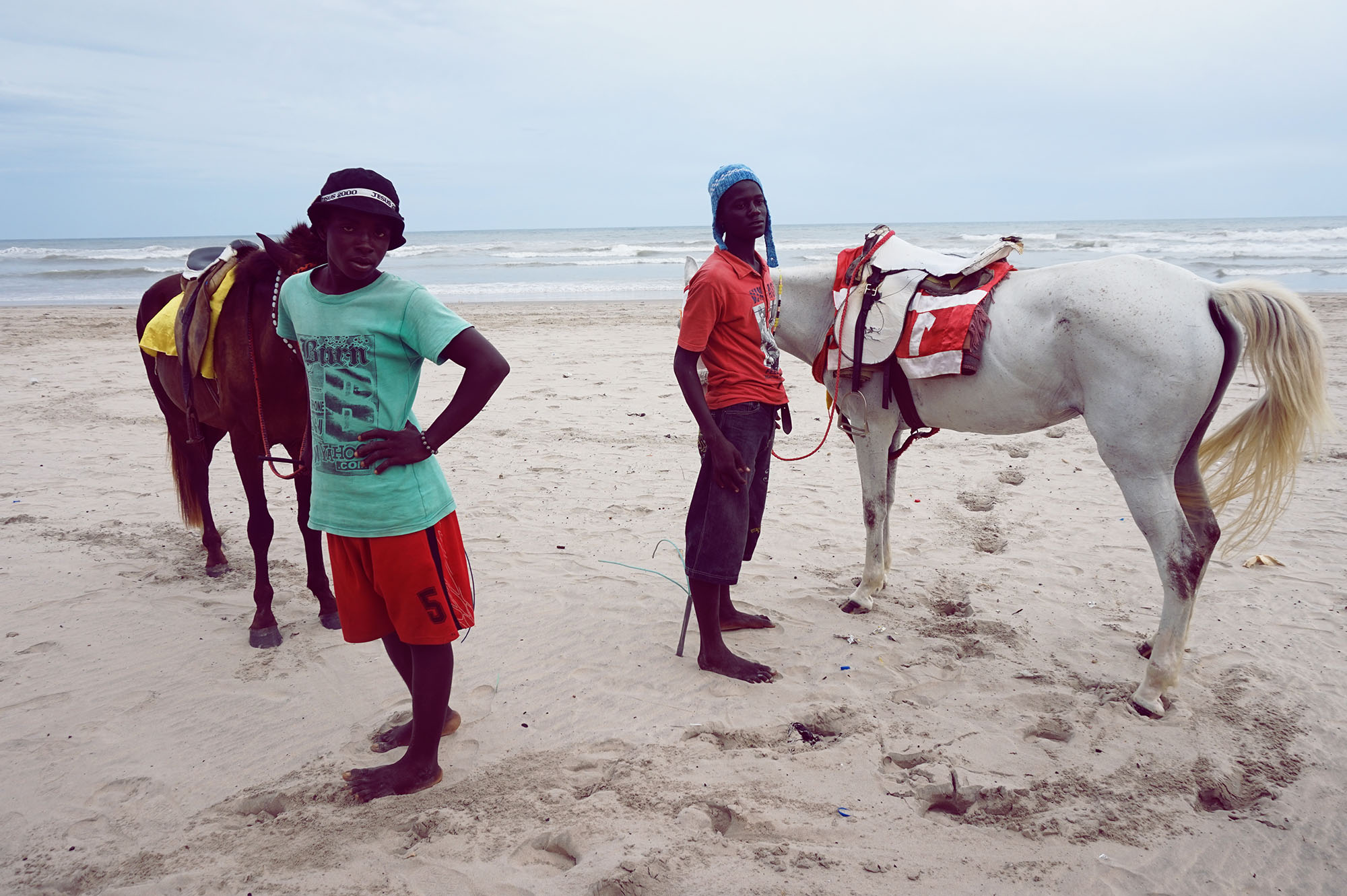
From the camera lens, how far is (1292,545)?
13.8 ft

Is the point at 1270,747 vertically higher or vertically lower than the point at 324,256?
lower

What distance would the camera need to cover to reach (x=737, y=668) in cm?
315

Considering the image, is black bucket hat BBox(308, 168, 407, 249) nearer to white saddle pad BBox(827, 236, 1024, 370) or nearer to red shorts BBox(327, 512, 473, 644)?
red shorts BBox(327, 512, 473, 644)

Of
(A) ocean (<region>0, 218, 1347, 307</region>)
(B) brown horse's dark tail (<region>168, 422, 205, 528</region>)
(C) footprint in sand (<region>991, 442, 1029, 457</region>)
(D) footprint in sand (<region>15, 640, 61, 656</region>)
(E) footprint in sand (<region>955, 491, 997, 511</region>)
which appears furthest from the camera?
(A) ocean (<region>0, 218, 1347, 307</region>)

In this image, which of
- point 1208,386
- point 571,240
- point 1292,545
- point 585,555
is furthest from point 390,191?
point 571,240

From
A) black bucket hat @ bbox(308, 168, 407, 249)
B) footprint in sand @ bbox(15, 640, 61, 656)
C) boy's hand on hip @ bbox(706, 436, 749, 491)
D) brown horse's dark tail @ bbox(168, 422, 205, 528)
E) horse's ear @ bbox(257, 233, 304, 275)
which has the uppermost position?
black bucket hat @ bbox(308, 168, 407, 249)

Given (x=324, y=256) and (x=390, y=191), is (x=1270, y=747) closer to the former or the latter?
(x=390, y=191)

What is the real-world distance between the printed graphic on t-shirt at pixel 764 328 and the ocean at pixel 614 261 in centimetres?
784

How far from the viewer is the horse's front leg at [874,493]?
364cm

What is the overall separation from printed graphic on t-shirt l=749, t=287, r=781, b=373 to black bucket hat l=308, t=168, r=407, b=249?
1337 millimetres

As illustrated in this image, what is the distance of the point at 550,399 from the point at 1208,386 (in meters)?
5.93

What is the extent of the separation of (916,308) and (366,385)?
2.33 meters

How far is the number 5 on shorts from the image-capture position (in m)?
2.24

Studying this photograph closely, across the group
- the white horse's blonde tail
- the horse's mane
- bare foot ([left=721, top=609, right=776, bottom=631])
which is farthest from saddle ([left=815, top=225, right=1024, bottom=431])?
the horse's mane
